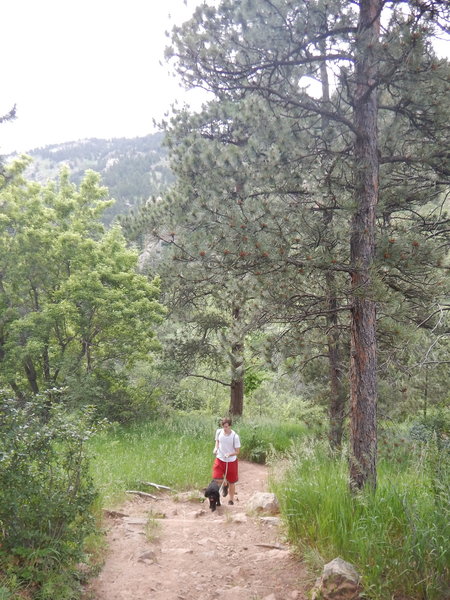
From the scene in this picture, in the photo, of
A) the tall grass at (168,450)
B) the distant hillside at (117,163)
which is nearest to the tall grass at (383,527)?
the tall grass at (168,450)

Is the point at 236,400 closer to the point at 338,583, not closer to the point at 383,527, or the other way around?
the point at 383,527

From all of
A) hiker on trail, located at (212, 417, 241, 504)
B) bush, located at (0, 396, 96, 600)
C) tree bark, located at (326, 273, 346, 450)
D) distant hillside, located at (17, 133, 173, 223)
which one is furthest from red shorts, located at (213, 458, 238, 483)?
distant hillside, located at (17, 133, 173, 223)

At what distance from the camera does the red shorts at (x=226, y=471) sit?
7.28 m

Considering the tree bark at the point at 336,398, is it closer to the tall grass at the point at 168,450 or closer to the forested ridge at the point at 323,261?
the forested ridge at the point at 323,261

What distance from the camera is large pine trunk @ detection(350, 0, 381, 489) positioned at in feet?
14.9

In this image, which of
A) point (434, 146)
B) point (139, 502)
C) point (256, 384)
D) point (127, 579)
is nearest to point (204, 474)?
Answer: point (139, 502)

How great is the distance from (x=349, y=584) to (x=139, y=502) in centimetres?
434

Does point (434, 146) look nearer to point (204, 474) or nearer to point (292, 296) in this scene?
point (292, 296)

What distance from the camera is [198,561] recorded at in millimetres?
4727

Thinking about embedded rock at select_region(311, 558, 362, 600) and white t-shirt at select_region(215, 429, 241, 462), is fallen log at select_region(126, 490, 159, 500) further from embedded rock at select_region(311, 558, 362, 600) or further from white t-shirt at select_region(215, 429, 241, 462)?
embedded rock at select_region(311, 558, 362, 600)

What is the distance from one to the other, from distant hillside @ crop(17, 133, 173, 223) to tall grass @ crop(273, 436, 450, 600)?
56075 mm

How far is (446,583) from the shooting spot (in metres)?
3.13

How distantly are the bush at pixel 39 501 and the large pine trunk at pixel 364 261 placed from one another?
2701mm

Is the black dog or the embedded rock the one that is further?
the black dog
